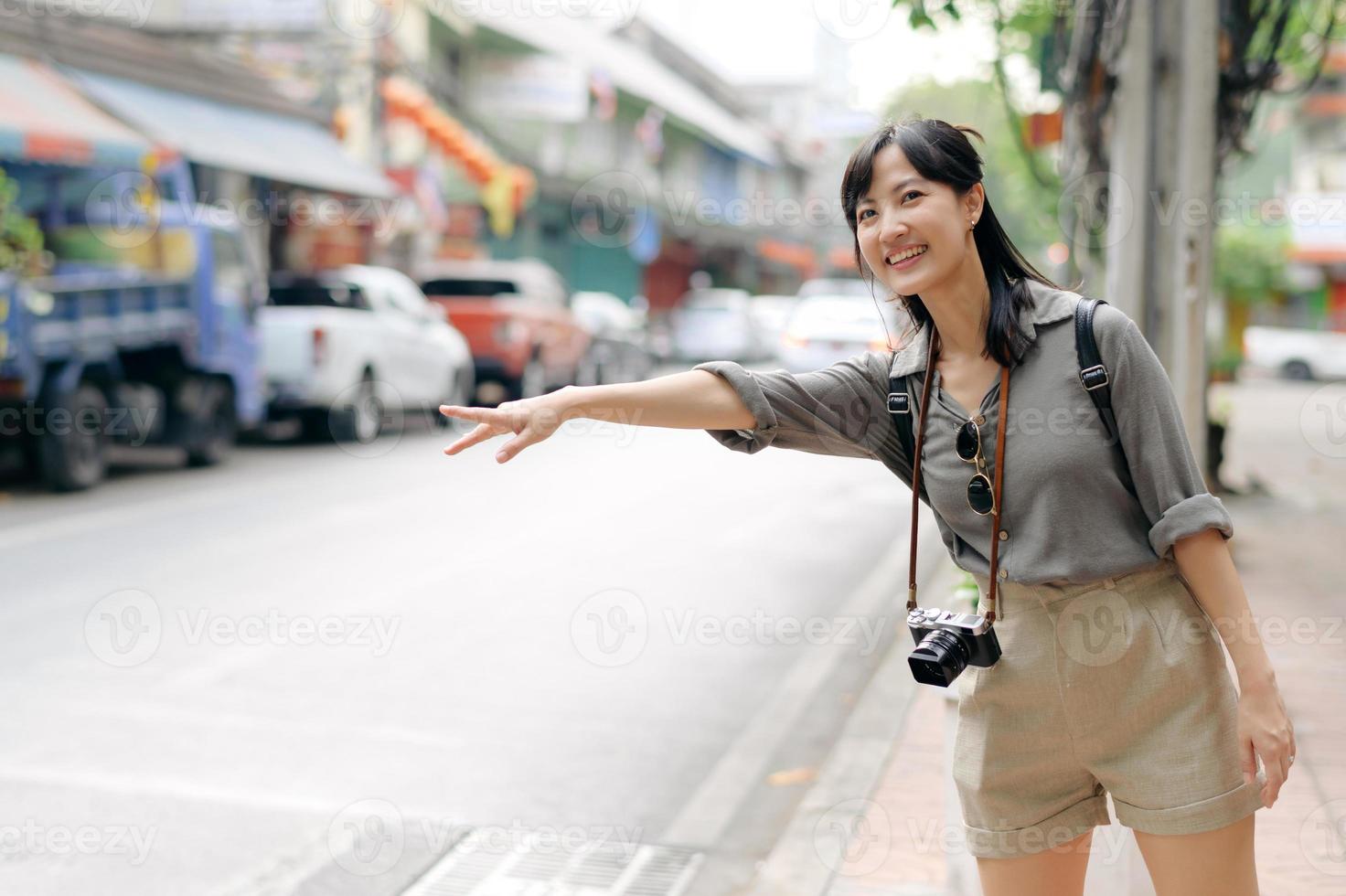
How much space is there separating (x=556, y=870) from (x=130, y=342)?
8635 millimetres

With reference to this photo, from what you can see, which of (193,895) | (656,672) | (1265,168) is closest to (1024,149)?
(656,672)

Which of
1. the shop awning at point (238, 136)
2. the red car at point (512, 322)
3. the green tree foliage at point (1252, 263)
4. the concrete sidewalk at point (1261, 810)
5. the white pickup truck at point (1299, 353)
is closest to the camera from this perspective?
the concrete sidewalk at point (1261, 810)

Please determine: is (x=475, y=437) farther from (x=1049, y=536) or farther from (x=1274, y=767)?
(x=1274, y=767)

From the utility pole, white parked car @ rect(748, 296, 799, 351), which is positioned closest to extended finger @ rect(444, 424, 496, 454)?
the utility pole

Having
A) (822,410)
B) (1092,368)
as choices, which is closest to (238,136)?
(822,410)

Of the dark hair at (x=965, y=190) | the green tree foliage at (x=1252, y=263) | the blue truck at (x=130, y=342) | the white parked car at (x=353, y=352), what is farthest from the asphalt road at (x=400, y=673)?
the green tree foliage at (x=1252, y=263)

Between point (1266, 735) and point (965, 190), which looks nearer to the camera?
point (1266, 735)

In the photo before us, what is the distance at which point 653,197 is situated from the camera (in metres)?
37.2

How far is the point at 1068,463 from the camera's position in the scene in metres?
2.11

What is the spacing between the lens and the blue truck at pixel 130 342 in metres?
10.6

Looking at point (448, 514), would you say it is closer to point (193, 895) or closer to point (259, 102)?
point (193, 895)

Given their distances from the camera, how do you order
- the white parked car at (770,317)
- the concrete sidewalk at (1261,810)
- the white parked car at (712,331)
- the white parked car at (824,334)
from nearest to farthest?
the concrete sidewalk at (1261,810) → the white parked car at (824,334) → the white parked car at (712,331) → the white parked car at (770,317)

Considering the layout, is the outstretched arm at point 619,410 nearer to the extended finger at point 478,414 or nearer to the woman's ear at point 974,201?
the extended finger at point 478,414

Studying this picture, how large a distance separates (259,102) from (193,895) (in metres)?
15.7
